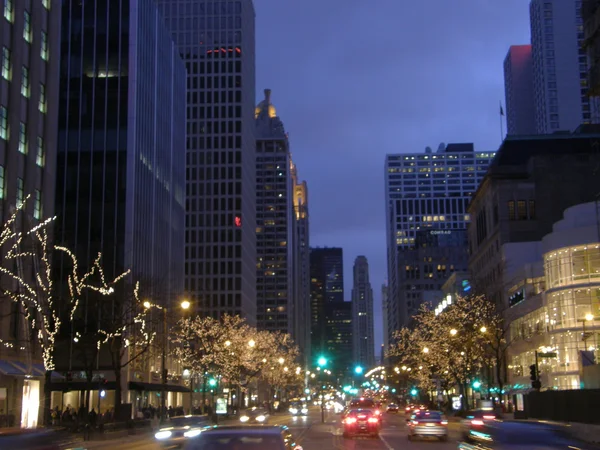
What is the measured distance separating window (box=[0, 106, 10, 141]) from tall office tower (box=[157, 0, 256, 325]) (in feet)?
323

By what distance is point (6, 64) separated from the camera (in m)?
57.2

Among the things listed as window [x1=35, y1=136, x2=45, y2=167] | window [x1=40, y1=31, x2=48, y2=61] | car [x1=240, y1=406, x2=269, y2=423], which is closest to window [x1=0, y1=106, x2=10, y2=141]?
window [x1=35, y1=136, x2=45, y2=167]

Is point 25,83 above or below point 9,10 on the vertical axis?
below

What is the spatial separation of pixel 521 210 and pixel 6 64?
2957 inches

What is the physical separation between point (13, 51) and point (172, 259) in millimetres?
51140

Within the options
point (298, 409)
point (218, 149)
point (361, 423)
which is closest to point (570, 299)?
point (361, 423)

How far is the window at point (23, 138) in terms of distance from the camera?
5922 centimetres

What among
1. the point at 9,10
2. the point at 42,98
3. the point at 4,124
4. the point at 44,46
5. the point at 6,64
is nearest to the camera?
the point at 4,124

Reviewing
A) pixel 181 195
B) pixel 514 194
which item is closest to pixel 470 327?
pixel 514 194

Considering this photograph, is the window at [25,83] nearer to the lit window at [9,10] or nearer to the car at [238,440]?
the lit window at [9,10]

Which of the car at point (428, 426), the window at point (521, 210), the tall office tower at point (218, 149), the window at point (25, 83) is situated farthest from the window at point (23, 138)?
the tall office tower at point (218, 149)

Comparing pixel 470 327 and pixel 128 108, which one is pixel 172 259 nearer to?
pixel 128 108

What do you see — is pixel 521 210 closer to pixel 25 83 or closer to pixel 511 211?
pixel 511 211

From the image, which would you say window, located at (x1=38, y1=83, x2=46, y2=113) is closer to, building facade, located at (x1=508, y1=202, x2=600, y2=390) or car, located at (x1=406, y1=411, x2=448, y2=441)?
car, located at (x1=406, y1=411, x2=448, y2=441)
